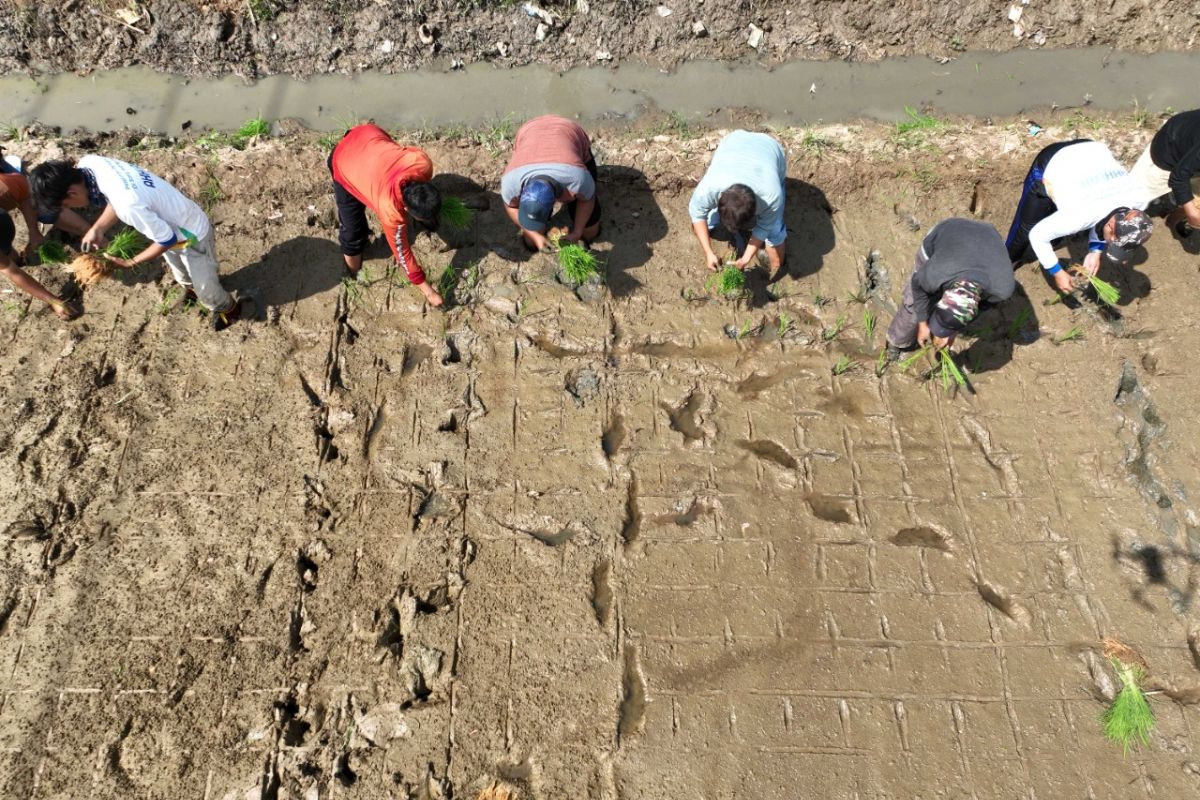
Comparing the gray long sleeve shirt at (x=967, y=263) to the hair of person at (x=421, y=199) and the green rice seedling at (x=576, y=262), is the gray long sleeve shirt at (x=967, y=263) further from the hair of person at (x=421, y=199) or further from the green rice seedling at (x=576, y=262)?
the hair of person at (x=421, y=199)

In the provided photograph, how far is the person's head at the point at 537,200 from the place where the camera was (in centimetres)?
365

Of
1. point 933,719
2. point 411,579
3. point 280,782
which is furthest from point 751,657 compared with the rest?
point 280,782

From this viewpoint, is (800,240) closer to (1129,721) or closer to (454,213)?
(454,213)

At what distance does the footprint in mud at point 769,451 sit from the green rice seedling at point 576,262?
1.33m

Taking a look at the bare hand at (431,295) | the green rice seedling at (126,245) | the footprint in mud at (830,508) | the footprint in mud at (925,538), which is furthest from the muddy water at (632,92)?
the footprint in mud at (925,538)

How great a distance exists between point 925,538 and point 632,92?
3640 millimetres

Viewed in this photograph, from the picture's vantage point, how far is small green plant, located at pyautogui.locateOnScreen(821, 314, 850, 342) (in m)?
4.20

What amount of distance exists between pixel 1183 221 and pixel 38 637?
21.3ft

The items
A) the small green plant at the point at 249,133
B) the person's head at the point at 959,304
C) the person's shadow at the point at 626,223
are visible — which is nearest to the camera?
the person's head at the point at 959,304

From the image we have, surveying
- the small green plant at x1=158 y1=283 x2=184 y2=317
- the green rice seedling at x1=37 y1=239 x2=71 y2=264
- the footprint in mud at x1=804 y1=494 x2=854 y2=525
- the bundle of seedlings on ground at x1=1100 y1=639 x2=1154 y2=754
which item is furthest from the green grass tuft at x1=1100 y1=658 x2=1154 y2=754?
the green rice seedling at x1=37 y1=239 x2=71 y2=264

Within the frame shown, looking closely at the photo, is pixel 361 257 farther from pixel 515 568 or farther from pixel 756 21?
pixel 756 21

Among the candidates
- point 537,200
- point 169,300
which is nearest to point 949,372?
point 537,200

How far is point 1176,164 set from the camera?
368cm

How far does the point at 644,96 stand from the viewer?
5289 millimetres
